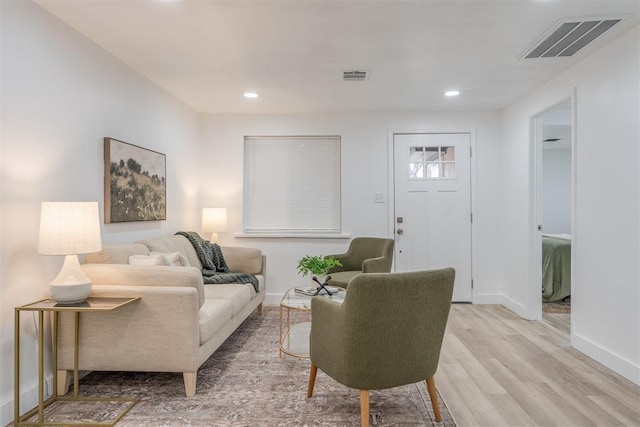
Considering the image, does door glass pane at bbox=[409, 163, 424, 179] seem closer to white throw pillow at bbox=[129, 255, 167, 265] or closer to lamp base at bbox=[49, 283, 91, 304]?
white throw pillow at bbox=[129, 255, 167, 265]

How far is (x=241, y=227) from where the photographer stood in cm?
457

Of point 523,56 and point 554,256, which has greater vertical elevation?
point 523,56

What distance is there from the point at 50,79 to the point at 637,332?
405 cm

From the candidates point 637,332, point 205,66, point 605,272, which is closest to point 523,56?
point 605,272

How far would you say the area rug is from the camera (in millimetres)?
2000

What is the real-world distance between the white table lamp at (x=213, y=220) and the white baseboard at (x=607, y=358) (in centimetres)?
355

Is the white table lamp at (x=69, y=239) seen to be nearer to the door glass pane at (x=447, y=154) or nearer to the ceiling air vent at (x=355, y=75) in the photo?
the ceiling air vent at (x=355, y=75)

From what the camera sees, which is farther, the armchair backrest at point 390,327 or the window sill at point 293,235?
the window sill at point 293,235

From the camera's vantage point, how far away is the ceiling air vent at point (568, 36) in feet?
7.73

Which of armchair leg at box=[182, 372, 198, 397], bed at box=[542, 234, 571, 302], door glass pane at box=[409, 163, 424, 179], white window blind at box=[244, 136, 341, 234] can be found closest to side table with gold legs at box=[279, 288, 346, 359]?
armchair leg at box=[182, 372, 198, 397]

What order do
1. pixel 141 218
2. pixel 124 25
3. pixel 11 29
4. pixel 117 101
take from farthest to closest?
pixel 141 218, pixel 117 101, pixel 124 25, pixel 11 29

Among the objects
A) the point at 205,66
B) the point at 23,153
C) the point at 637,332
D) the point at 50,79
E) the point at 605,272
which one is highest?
the point at 205,66

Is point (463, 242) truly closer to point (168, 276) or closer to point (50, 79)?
point (168, 276)

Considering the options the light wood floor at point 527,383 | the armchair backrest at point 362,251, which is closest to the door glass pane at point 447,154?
the armchair backrest at point 362,251
